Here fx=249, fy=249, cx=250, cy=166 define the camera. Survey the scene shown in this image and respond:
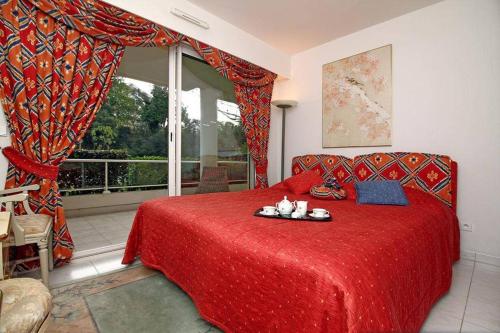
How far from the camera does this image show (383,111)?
3.07 meters

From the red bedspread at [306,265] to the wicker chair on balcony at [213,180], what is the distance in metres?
1.39

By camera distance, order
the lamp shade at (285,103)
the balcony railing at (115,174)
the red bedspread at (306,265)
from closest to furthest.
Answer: the red bedspread at (306,265)
the lamp shade at (285,103)
the balcony railing at (115,174)

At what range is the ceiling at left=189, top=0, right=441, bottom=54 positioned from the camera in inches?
109

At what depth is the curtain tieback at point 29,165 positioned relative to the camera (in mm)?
1970

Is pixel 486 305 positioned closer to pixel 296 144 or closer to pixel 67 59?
pixel 296 144

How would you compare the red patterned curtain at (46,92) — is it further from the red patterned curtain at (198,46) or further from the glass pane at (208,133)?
the glass pane at (208,133)

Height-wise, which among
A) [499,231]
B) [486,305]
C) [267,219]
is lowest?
[486,305]

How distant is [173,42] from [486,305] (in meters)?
3.53

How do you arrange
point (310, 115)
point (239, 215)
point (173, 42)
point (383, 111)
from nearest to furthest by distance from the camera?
1. point (239, 215)
2. point (173, 42)
3. point (383, 111)
4. point (310, 115)

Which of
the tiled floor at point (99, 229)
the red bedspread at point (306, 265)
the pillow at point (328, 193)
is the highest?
the pillow at point (328, 193)

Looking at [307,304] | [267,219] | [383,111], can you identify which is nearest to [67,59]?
[267,219]

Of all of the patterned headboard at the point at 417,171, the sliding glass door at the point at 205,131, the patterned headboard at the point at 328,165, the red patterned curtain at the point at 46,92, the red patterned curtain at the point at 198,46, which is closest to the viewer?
the red patterned curtain at the point at 46,92

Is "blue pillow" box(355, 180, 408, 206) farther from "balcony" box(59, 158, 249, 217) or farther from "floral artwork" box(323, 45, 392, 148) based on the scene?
"balcony" box(59, 158, 249, 217)

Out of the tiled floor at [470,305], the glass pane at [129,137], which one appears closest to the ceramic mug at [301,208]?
the tiled floor at [470,305]
